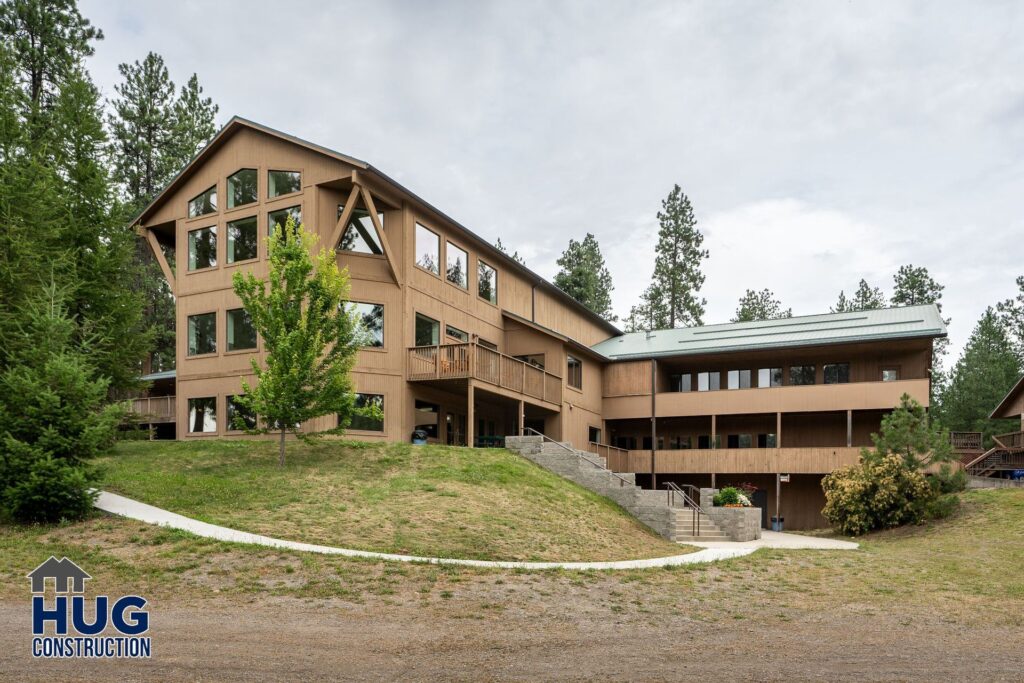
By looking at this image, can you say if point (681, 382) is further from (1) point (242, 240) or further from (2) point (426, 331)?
(1) point (242, 240)

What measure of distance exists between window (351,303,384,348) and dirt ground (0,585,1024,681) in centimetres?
1339

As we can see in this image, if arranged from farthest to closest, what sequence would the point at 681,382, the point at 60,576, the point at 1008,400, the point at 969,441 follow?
the point at 969,441
the point at 1008,400
the point at 681,382
the point at 60,576

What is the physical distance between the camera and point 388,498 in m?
17.3

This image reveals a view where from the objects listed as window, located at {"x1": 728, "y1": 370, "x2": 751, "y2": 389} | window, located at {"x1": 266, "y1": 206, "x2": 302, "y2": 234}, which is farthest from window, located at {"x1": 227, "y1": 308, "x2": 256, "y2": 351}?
window, located at {"x1": 728, "y1": 370, "x2": 751, "y2": 389}

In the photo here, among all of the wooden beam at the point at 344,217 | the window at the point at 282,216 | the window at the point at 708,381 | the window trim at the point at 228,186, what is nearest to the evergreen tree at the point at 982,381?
the window at the point at 708,381

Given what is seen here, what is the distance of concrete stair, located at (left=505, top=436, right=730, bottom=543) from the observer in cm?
2167

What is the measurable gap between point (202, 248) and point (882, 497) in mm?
23267

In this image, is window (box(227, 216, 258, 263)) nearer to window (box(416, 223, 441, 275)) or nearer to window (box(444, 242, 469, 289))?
window (box(416, 223, 441, 275))

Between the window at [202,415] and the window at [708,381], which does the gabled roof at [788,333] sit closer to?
the window at [708,381]

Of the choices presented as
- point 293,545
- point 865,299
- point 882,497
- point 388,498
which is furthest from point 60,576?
point 865,299

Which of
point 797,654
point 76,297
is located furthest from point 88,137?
point 797,654

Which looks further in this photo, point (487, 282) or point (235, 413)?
point (487, 282)

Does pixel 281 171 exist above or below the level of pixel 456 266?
above

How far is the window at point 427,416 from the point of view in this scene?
2534 cm
